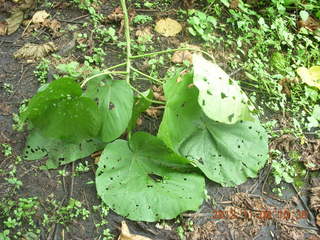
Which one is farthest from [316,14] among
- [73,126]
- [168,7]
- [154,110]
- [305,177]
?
[73,126]

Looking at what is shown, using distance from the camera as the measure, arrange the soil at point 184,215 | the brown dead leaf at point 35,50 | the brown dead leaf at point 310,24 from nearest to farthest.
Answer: the soil at point 184,215, the brown dead leaf at point 35,50, the brown dead leaf at point 310,24

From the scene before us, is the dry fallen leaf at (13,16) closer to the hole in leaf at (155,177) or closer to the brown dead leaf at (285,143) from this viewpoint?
the hole in leaf at (155,177)

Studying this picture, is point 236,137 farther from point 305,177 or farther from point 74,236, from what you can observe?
point 74,236

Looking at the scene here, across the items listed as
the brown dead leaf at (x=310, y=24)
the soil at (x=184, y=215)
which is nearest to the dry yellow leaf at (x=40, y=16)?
the soil at (x=184, y=215)

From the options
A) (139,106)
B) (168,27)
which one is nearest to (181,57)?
(168,27)

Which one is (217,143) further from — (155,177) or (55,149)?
(55,149)
